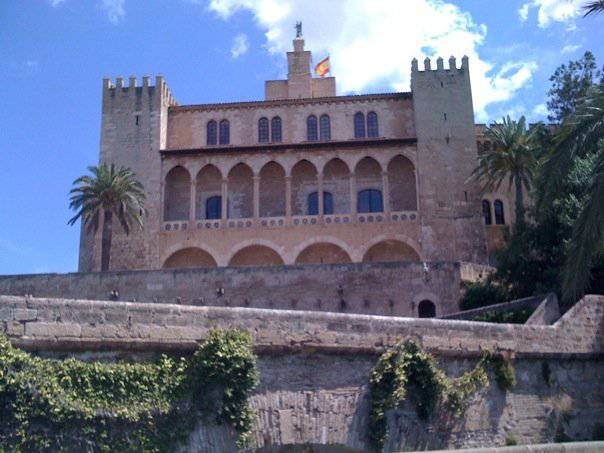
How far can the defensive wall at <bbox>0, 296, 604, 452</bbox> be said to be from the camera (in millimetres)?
11633

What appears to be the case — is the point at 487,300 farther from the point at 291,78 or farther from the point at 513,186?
the point at 291,78

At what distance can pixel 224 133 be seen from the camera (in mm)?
50406

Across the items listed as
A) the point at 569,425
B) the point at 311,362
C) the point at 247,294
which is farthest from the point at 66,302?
the point at 247,294

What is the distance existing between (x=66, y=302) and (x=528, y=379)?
9433 mm

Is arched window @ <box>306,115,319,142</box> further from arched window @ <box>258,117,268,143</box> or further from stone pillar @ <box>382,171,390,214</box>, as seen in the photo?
stone pillar @ <box>382,171,390,214</box>

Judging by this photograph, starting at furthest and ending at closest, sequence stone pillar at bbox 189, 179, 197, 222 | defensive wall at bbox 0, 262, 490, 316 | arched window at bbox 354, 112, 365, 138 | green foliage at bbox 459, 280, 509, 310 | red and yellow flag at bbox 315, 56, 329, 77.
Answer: red and yellow flag at bbox 315, 56, 329, 77 → arched window at bbox 354, 112, 365, 138 → stone pillar at bbox 189, 179, 197, 222 → defensive wall at bbox 0, 262, 490, 316 → green foliage at bbox 459, 280, 509, 310

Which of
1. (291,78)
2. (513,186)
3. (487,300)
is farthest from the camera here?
(291,78)

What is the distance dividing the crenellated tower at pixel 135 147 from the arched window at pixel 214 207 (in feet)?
11.2

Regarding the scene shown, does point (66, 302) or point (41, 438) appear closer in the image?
point (41, 438)

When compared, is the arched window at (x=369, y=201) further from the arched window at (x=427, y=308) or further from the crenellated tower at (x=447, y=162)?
the arched window at (x=427, y=308)

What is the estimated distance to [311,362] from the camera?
43.4ft

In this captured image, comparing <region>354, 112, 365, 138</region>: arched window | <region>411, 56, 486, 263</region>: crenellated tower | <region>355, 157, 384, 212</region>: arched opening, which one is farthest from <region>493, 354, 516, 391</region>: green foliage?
<region>354, 112, 365, 138</region>: arched window

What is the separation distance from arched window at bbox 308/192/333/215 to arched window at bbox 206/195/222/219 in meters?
5.67

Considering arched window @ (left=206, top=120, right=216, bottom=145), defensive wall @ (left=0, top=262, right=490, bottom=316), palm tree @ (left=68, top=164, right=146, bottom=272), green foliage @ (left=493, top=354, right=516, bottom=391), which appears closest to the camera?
green foliage @ (left=493, top=354, right=516, bottom=391)
